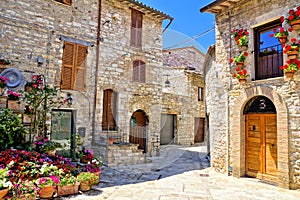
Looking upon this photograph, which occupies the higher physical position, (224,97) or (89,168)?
(224,97)

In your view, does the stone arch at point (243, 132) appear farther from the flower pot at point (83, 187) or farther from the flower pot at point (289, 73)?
the flower pot at point (83, 187)

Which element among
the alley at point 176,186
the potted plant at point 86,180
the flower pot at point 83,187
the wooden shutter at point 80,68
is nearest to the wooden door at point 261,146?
the alley at point 176,186

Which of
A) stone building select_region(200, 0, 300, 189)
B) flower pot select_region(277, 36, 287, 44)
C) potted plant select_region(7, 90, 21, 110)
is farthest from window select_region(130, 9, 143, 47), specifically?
flower pot select_region(277, 36, 287, 44)

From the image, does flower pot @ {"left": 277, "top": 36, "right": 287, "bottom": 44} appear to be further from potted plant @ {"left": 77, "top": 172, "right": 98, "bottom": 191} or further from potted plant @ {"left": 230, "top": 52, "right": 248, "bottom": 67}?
potted plant @ {"left": 77, "top": 172, "right": 98, "bottom": 191}

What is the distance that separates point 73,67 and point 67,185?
481 cm

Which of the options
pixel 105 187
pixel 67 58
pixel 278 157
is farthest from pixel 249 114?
pixel 67 58

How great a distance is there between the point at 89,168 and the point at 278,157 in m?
4.58

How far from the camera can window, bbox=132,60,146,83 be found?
385 inches

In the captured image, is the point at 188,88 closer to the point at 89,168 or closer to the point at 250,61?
the point at 250,61

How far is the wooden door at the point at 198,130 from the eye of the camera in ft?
49.6

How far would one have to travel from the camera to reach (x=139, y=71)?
9.96m

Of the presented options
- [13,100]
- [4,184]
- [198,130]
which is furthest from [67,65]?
[198,130]

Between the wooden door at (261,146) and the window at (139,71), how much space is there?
16.7 feet

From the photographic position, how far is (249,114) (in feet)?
20.4
